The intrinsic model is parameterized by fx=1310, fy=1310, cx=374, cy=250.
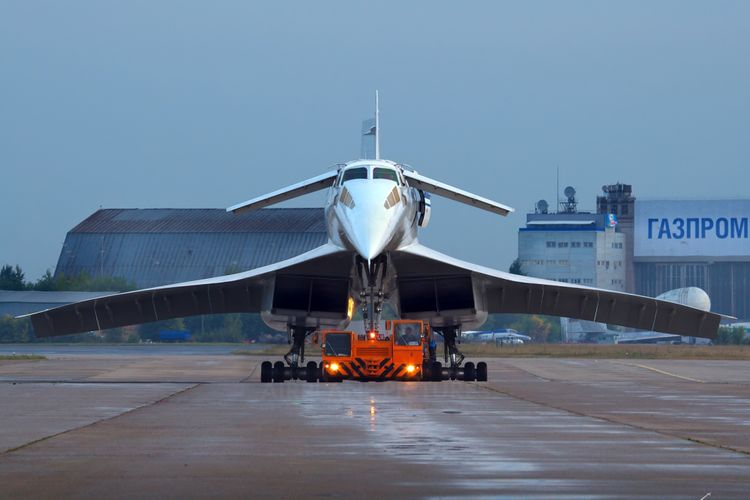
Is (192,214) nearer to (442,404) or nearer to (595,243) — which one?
(595,243)

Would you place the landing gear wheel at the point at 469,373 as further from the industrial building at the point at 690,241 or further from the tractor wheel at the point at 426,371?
the industrial building at the point at 690,241

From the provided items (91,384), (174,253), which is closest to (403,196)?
(91,384)

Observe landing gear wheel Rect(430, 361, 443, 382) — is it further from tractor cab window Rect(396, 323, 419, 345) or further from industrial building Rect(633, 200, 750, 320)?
industrial building Rect(633, 200, 750, 320)

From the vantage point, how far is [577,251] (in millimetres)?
133375

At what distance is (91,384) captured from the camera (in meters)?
28.3

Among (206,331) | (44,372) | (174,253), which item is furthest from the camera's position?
(174,253)

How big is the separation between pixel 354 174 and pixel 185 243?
72.3 m

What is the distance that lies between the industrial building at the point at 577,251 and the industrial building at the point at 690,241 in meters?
2.78

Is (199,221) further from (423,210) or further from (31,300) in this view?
(423,210)

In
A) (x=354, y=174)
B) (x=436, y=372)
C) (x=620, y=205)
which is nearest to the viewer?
(x=354, y=174)

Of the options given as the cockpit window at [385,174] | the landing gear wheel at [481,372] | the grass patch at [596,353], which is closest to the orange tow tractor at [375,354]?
the landing gear wheel at [481,372]

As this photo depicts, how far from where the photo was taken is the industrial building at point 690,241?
427ft

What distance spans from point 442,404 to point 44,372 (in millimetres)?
17106

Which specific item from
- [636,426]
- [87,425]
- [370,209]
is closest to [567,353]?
[370,209]
